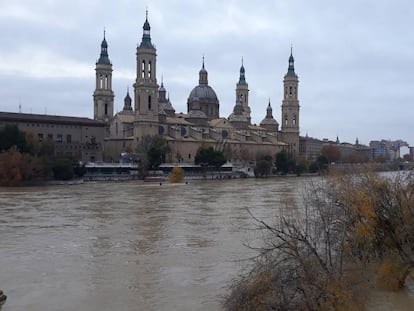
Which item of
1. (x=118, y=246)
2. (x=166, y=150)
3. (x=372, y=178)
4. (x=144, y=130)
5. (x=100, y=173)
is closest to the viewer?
(x=372, y=178)

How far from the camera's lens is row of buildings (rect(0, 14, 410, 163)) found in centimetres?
5988

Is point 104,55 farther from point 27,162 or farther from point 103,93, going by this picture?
point 27,162

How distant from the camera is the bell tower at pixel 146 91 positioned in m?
62.3

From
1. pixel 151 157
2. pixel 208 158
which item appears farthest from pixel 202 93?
pixel 151 157

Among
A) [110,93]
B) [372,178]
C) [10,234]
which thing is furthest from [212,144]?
[372,178]

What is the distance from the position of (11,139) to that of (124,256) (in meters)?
32.4

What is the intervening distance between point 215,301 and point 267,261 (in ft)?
6.11

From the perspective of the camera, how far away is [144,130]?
6238cm

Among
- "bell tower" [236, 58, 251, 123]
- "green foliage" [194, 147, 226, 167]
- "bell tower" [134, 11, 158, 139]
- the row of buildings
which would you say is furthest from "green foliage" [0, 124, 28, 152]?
"bell tower" [236, 58, 251, 123]

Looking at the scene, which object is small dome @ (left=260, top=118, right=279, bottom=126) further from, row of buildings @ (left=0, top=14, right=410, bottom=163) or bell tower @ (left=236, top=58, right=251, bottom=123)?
bell tower @ (left=236, top=58, right=251, bottom=123)

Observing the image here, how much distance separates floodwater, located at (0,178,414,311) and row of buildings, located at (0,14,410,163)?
113 feet

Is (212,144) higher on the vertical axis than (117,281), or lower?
higher

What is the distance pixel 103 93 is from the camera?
73.0m

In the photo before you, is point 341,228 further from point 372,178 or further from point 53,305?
point 53,305
